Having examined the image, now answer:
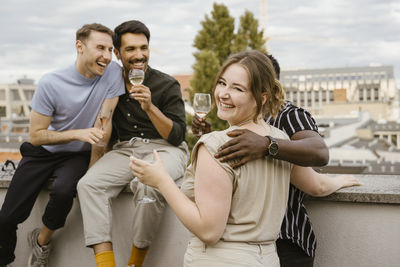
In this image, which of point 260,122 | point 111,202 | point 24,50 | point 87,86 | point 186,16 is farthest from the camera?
point 24,50

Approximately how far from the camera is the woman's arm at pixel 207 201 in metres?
1.59

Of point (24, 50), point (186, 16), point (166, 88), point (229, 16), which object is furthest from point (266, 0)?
point (166, 88)

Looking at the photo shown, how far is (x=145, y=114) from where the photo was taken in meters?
3.37

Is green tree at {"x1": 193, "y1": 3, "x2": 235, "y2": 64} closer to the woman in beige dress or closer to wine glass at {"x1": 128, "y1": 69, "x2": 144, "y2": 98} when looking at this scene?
wine glass at {"x1": 128, "y1": 69, "x2": 144, "y2": 98}

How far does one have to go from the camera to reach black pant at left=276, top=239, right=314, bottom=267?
2164mm

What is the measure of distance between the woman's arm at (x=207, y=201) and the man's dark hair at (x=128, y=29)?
194cm

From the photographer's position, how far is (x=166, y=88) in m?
3.44

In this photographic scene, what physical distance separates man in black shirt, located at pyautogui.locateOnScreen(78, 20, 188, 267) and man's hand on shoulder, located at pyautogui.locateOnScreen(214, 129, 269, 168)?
105 centimetres

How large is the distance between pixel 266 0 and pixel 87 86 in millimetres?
109684

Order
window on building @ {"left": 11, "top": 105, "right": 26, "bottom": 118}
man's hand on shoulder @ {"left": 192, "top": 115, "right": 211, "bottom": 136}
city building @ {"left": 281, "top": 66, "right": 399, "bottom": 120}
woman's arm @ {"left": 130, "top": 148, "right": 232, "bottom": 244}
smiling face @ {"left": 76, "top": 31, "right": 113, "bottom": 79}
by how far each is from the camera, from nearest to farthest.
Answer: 1. woman's arm @ {"left": 130, "top": 148, "right": 232, "bottom": 244}
2. man's hand on shoulder @ {"left": 192, "top": 115, "right": 211, "bottom": 136}
3. smiling face @ {"left": 76, "top": 31, "right": 113, "bottom": 79}
4. window on building @ {"left": 11, "top": 105, "right": 26, "bottom": 118}
5. city building @ {"left": 281, "top": 66, "right": 399, "bottom": 120}

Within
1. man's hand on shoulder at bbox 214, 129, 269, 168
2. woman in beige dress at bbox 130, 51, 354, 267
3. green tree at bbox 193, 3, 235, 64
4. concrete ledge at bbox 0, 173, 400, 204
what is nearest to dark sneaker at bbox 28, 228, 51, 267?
woman in beige dress at bbox 130, 51, 354, 267

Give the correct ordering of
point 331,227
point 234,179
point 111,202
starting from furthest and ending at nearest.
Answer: point 111,202 < point 331,227 < point 234,179

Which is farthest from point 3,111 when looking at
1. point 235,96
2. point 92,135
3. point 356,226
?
point 235,96

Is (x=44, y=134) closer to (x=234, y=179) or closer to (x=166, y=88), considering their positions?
(x=166, y=88)
